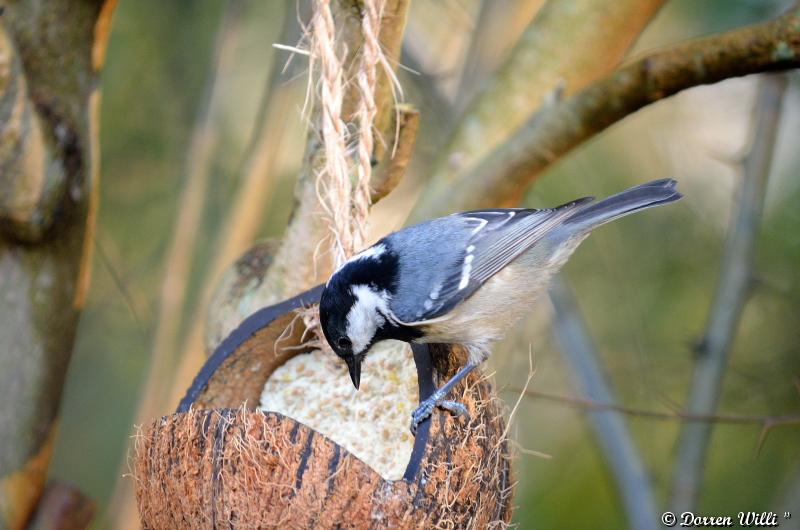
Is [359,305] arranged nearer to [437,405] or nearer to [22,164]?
[437,405]

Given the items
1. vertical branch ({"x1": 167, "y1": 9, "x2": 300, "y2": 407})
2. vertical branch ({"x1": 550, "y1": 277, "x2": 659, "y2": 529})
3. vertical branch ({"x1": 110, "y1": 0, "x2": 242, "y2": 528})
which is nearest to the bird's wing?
vertical branch ({"x1": 550, "y1": 277, "x2": 659, "y2": 529})

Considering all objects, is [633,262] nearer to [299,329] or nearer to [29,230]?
[299,329]

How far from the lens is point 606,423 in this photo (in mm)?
2891

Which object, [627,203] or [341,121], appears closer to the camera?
[341,121]

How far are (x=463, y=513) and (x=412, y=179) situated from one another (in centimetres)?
234

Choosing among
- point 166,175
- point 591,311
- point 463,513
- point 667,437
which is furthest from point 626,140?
point 463,513

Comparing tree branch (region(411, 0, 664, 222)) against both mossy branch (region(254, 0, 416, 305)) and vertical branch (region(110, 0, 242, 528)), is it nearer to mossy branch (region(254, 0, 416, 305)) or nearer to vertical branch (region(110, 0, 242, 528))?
mossy branch (region(254, 0, 416, 305))

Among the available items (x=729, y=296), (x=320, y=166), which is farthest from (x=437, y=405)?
(x=729, y=296)

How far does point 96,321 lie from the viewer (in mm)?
4172

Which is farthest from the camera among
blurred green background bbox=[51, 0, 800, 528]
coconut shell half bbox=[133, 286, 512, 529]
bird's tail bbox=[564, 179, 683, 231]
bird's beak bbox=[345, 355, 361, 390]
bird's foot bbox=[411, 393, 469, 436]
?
blurred green background bbox=[51, 0, 800, 528]

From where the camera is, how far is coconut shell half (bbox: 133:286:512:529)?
1.29m

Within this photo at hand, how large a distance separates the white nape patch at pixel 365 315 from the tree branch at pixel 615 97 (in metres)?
0.51

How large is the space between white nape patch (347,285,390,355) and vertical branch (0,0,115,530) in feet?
3.04

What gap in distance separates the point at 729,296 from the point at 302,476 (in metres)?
1.86
